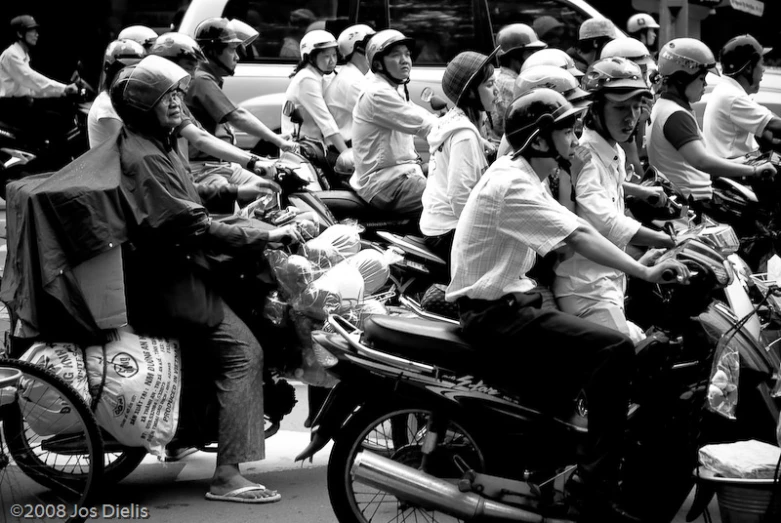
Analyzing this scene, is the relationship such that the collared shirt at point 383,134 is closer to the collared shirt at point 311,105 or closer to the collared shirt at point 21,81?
the collared shirt at point 311,105

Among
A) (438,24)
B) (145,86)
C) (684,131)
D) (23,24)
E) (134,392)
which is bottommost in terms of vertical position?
(23,24)

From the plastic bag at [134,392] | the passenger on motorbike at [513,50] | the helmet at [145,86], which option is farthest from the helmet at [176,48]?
the plastic bag at [134,392]

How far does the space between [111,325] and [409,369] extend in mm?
1290

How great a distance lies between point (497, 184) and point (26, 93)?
1013 centimetres

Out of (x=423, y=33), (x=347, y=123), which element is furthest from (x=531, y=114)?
(x=423, y=33)

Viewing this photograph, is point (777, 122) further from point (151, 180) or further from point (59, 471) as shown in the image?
point (59, 471)

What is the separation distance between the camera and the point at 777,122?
7.07 metres

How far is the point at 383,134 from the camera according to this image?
711cm

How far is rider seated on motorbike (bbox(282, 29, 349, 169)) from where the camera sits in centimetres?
841

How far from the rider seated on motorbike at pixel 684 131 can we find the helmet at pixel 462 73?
3.77 ft

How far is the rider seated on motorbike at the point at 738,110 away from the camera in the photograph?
708cm

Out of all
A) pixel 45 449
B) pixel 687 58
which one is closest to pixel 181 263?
pixel 45 449

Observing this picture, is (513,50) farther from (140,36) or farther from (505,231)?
(505,231)

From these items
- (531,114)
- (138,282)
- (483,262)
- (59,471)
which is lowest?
(59,471)
